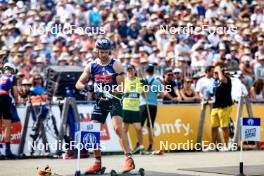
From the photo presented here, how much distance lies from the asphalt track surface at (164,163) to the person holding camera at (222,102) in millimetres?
987

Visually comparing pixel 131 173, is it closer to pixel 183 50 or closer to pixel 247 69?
pixel 247 69

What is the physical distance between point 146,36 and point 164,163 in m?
8.98

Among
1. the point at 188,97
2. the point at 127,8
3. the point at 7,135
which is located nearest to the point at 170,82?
the point at 188,97

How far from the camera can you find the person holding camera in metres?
19.9

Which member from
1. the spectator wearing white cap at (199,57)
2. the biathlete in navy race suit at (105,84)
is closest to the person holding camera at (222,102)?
the spectator wearing white cap at (199,57)

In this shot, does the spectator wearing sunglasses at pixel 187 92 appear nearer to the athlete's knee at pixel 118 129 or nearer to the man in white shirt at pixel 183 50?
the man in white shirt at pixel 183 50

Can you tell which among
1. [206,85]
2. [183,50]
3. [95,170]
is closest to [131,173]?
[95,170]

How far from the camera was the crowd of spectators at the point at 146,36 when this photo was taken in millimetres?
22125

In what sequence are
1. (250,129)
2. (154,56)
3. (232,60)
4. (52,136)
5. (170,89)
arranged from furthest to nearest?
(232,60) < (154,56) < (170,89) < (52,136) < (250,129)

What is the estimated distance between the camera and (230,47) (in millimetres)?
24891


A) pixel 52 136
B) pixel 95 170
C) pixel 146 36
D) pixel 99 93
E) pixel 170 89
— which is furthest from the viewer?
pixel 146 36

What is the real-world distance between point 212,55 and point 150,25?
2510 mm

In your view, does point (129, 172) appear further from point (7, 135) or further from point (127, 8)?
point (127, 8)

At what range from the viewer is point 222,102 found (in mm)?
20016
